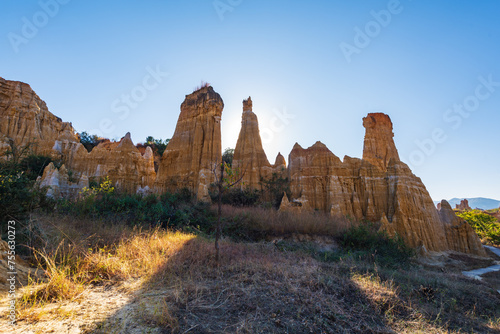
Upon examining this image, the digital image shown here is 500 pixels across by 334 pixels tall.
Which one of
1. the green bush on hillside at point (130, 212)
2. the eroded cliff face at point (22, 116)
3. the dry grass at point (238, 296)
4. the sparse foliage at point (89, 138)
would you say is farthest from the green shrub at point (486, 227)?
the sparse foliage at point (89, 138)

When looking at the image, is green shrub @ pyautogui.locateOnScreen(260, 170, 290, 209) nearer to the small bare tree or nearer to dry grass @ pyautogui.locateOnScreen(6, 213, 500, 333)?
dry grass @ pyautogui.locateOnScreen(6, 213, 500, 333)

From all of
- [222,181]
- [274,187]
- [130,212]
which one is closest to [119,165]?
[274,187]

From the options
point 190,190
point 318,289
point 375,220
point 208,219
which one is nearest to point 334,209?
point 375,220

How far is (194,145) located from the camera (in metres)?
23.2

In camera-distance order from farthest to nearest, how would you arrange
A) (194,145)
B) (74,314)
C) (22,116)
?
(22,116)
(194,145)
(74,314)

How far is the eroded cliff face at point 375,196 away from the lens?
1656 cm

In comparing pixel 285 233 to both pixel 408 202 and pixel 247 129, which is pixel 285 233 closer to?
pixel 408 202

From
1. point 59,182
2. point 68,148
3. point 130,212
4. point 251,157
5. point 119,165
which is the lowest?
point 130,212

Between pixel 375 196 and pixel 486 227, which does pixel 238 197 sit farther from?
pixel 486 227

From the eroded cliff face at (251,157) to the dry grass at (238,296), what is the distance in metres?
15.5

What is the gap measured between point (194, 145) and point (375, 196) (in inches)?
656

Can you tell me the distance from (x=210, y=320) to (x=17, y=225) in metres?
5.17

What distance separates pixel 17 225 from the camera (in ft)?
17.2

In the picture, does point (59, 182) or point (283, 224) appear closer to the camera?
point (283, 224)
